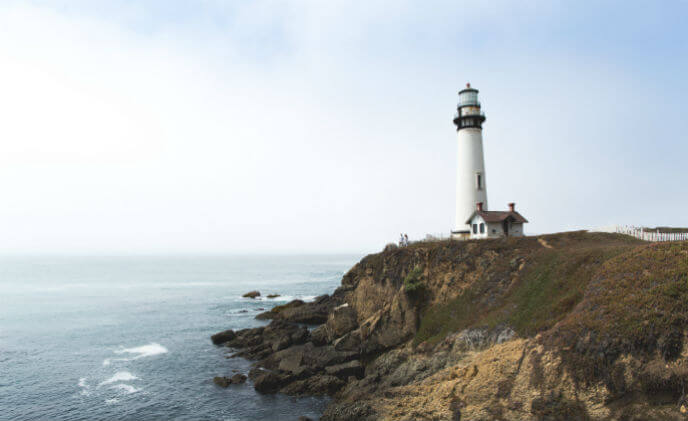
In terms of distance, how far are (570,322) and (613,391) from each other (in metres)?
4.24

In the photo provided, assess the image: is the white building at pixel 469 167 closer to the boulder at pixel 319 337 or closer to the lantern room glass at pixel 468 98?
the lantern room glass at pixel 468 98

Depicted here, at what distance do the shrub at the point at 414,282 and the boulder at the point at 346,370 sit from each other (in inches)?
331

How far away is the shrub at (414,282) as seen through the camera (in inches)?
1390

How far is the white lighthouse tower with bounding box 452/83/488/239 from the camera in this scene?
44719 mm

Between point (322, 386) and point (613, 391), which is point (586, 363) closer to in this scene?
point (613, 391)

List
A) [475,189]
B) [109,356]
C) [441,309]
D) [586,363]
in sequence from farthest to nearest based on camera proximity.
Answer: [475,189], [109,356], [441,309], [586,363]

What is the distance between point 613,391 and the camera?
18.0m

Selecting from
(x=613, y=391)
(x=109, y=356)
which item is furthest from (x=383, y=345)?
(x=109, y=356)

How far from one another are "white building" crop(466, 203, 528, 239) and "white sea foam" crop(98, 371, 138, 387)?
3599cm

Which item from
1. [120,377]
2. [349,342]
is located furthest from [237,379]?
[120,377]

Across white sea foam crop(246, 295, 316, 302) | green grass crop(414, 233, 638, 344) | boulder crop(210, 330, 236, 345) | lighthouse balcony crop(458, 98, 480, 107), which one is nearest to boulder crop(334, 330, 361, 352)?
green grass crop(414, 233, 638, 344)

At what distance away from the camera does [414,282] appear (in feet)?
117

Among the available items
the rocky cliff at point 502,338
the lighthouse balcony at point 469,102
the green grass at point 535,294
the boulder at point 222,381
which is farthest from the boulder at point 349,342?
the lighthouse balcony at point 469,102

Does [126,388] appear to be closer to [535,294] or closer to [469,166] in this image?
[535,294]
